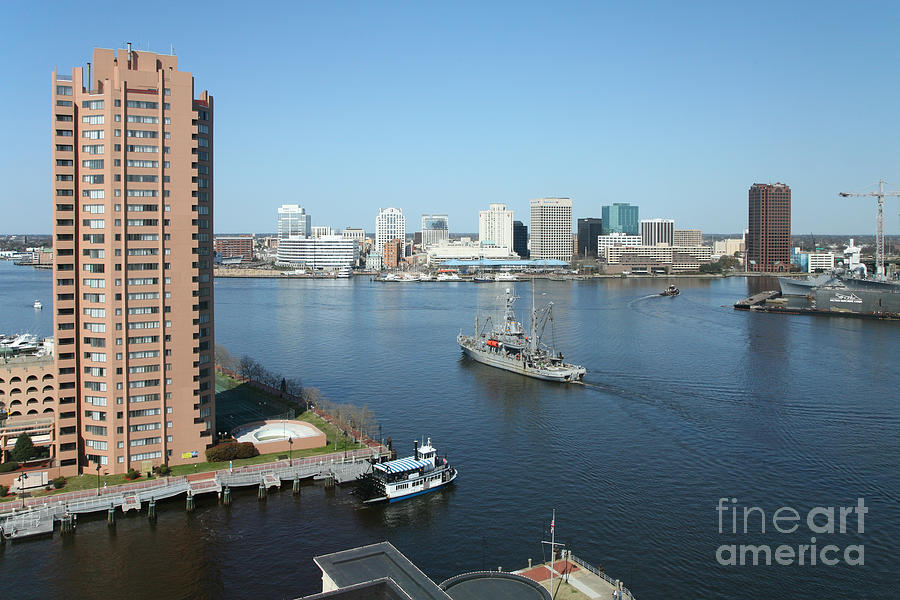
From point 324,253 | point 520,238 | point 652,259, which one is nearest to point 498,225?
point 520,238

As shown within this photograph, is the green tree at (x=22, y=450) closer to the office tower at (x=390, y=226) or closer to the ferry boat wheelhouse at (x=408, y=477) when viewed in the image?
the ferry boat wheelhouse at (x=408, y=477)

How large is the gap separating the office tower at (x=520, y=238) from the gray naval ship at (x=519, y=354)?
13016 centimetres

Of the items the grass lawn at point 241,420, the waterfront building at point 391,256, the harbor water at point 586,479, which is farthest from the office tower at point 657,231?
the grass lawn at point 241,420

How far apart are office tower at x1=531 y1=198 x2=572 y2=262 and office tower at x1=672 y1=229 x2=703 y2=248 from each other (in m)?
32.3

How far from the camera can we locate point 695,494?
21.6m

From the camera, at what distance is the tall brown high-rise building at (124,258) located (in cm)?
2203

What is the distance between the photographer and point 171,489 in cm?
2084

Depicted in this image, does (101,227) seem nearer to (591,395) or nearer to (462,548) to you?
(462,548)

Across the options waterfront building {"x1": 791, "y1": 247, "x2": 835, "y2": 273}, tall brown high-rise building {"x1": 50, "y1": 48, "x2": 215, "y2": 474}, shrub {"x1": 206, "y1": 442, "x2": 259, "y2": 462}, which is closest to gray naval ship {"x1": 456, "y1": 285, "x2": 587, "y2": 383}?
shrub {"x1": 206, "y1": 442, "x2": 259, "y2": 462}

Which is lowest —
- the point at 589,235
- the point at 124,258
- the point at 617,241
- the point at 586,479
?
the point at 586,479

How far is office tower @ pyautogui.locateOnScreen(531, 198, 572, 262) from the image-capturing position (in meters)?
151

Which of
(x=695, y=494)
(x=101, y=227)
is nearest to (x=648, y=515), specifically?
(x=695, y=494)

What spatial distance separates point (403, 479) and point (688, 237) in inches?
6180

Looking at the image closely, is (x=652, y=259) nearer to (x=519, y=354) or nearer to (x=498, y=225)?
(x=498, y=225)
